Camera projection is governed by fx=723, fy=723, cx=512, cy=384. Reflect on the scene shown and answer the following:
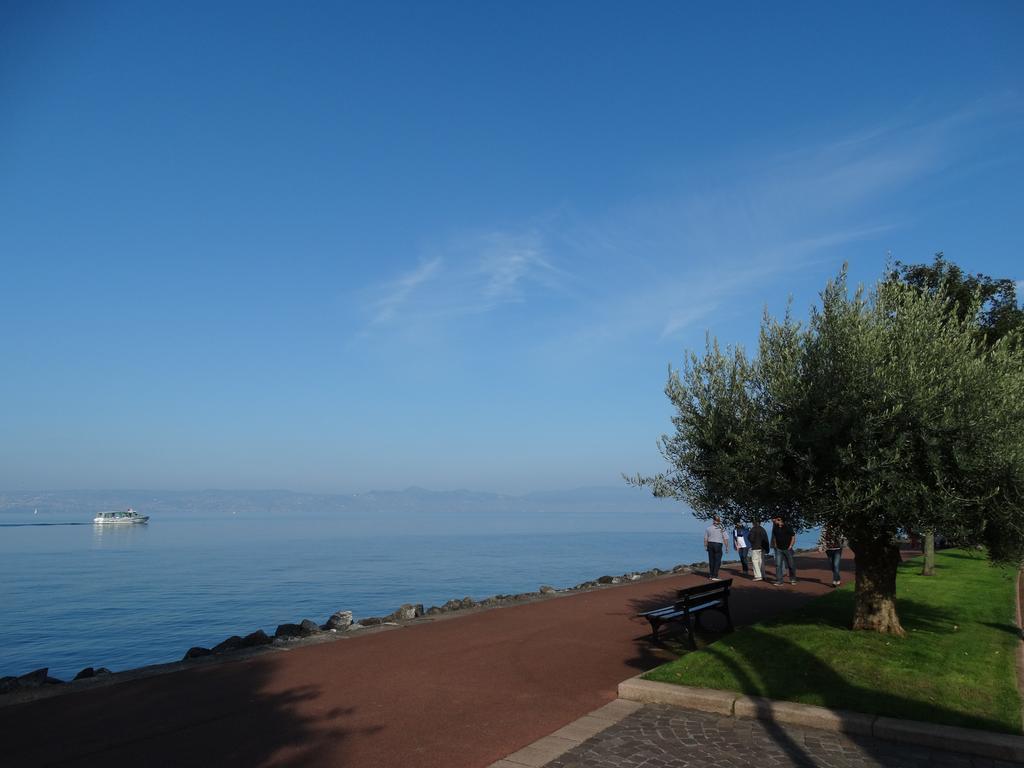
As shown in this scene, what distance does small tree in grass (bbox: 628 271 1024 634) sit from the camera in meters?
8.95

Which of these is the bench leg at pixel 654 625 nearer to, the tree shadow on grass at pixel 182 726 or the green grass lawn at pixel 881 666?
the green grass lawn at pixel 881 666

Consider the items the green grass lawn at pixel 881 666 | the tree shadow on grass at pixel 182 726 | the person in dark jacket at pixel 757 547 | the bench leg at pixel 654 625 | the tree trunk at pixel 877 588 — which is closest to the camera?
the tree shadow on grass at pixel 182 726

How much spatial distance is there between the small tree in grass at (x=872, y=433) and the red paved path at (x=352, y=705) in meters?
3.31

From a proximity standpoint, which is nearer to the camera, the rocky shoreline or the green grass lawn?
the green grass lawn

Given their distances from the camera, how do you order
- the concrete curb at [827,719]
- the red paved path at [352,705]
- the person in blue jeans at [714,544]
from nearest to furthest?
the concrete curb at [827,719] < the red paved path at [352,705] < the person in blue jeans at [714,544]

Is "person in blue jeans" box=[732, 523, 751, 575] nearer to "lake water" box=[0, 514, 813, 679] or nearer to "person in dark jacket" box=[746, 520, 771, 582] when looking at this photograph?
"person in dark jacket" box=[746, 520, 771, 582]

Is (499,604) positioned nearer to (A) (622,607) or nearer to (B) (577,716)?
(A) (622,607)

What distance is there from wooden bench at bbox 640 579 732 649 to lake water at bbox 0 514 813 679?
1607 centimetres

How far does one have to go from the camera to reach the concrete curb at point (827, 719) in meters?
6.49

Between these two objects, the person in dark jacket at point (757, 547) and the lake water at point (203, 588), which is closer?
the person in dark jacket at point (757, 547)

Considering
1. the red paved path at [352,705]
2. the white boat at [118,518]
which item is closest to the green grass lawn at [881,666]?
the red paved path at [352,705]

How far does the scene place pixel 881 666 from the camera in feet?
29.3

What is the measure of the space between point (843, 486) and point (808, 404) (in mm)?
1248

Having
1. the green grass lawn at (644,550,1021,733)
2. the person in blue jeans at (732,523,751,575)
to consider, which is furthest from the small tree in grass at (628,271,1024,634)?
the person in blue jeans at (732,523,751,575)
